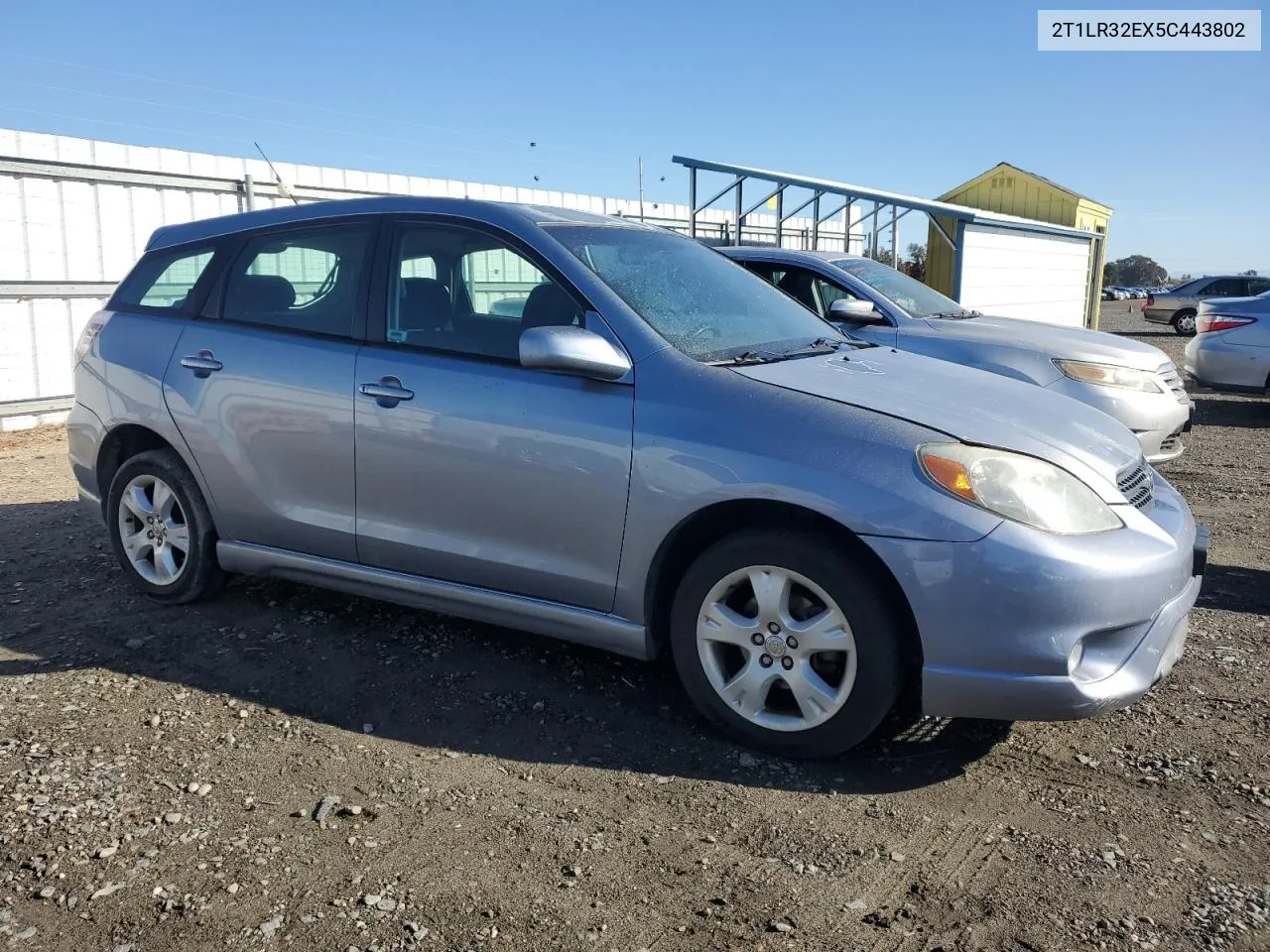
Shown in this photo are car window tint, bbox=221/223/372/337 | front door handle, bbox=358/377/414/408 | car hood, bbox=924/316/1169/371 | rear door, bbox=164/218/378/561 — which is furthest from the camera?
car hood, bbox=924/316/1169/371

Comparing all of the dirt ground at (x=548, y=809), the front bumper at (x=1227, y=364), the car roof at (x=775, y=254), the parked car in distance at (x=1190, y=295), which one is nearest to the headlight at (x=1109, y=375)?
the car roof at (x=775, y=254)

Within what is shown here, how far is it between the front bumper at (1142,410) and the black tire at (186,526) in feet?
17.6

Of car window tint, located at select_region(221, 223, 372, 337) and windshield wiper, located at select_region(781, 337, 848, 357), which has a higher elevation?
car window tint, located at select_region(221, 223, 372, 337)

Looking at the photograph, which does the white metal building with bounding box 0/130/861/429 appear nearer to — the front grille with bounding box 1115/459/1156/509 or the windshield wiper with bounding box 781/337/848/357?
the windshield wiper with bounding box 781/337/848/357

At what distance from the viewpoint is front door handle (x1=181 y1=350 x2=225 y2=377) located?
177 inches

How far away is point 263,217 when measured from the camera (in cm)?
471

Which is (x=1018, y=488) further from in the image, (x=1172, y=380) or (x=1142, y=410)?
(x=1172, y=380)

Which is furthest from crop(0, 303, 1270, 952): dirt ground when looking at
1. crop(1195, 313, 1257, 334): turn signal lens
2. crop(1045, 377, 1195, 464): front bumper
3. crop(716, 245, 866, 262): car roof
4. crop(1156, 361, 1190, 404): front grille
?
crop(1195, 313, 1257, 334): turn signal lens

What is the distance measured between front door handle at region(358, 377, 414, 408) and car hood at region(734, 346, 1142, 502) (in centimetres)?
129

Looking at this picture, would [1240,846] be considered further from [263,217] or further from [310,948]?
[263,217]

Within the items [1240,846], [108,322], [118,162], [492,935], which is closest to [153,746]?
[492,935]

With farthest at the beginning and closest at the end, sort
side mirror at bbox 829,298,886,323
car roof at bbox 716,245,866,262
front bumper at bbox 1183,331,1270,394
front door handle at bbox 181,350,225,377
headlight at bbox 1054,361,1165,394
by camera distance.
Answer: front bumper at bbox 1183,331,1270,394, car roof at bbox 716,245,866,262, headlight at bbox 1054,361,1165,394, side mirror at bbox 829,298,886,323, front door handle at bbox 181,350,225,377

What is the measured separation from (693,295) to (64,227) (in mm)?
8316

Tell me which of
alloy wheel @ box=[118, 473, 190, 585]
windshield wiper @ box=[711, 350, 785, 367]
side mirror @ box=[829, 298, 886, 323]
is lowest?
alloy wheel @ box=[118, 473, 190, 585]
